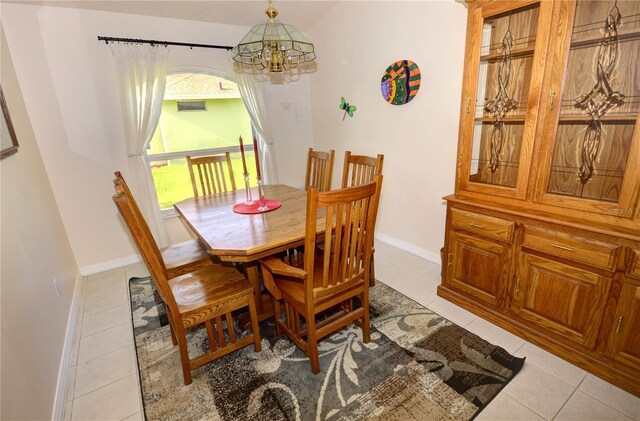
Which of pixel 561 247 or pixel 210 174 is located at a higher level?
pixel 210 174

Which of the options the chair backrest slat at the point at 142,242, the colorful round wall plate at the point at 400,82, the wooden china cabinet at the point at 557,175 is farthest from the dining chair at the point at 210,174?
the wooden china cabinet at the point at 557,175

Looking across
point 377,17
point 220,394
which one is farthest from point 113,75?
point 220,394

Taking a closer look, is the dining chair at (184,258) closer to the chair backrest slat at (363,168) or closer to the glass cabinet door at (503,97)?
the chair backrest slat at (363,168)

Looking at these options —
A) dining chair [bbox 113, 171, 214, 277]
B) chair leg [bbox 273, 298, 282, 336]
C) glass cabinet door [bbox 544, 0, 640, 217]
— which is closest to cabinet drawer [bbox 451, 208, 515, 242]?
glass cabinet door [bbox 544, 0, 640, 217]

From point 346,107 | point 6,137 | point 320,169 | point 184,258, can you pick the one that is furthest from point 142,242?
point 346,107

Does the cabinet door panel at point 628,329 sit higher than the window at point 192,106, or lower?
lower

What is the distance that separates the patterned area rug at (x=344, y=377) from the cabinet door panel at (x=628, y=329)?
44cm

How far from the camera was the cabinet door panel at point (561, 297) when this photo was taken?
1540 mm

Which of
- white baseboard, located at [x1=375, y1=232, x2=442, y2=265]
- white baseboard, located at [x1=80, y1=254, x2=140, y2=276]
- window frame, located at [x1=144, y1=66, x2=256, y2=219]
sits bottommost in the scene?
white baseboard, located at [x1=80, y1=254, x2=140, y2=276]

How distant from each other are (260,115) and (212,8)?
1.11 m

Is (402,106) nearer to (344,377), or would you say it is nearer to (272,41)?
(272,41)

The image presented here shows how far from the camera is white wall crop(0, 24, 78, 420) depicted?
1227 mm

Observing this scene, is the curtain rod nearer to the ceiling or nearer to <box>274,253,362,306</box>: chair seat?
the ceiling

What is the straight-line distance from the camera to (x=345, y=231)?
4.78 ft
